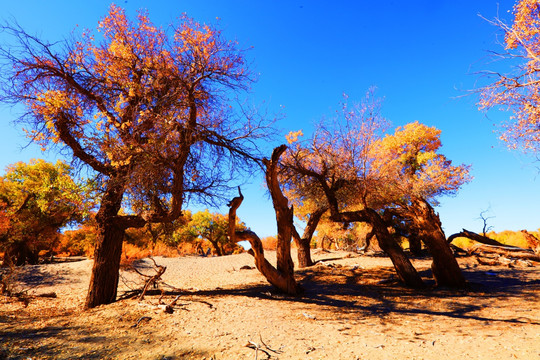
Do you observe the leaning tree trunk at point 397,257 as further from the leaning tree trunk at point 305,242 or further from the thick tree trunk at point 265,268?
the leaning tree trunk at point 305,242

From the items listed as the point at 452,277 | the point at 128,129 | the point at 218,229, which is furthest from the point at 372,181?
the point at 218,229

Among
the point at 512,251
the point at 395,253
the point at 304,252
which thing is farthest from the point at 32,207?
the point at 512,251

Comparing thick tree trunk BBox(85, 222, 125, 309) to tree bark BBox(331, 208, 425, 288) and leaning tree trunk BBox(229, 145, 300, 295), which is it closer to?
leaning tree trunk BBox(229, 145, 300, 295)

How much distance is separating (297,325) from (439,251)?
634cm

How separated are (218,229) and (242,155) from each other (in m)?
23.0

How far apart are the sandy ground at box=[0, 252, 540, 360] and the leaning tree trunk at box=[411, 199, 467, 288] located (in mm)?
576

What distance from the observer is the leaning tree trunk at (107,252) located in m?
7.61

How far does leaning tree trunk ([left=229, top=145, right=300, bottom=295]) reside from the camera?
8.20 m

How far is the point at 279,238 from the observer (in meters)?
8.55

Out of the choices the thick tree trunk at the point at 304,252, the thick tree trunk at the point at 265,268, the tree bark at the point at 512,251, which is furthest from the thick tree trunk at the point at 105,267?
the tree bark at the point at 512,251

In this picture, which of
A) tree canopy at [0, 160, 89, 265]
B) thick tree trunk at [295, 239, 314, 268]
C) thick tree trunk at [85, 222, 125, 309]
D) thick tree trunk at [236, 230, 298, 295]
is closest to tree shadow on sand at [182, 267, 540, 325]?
thick tree trunk at [236, 230, 298, 295]

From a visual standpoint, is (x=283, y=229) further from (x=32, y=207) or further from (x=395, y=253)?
(x=32, y=207)

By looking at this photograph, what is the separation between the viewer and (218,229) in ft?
98.9

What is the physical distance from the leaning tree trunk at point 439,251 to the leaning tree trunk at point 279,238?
184 inches
